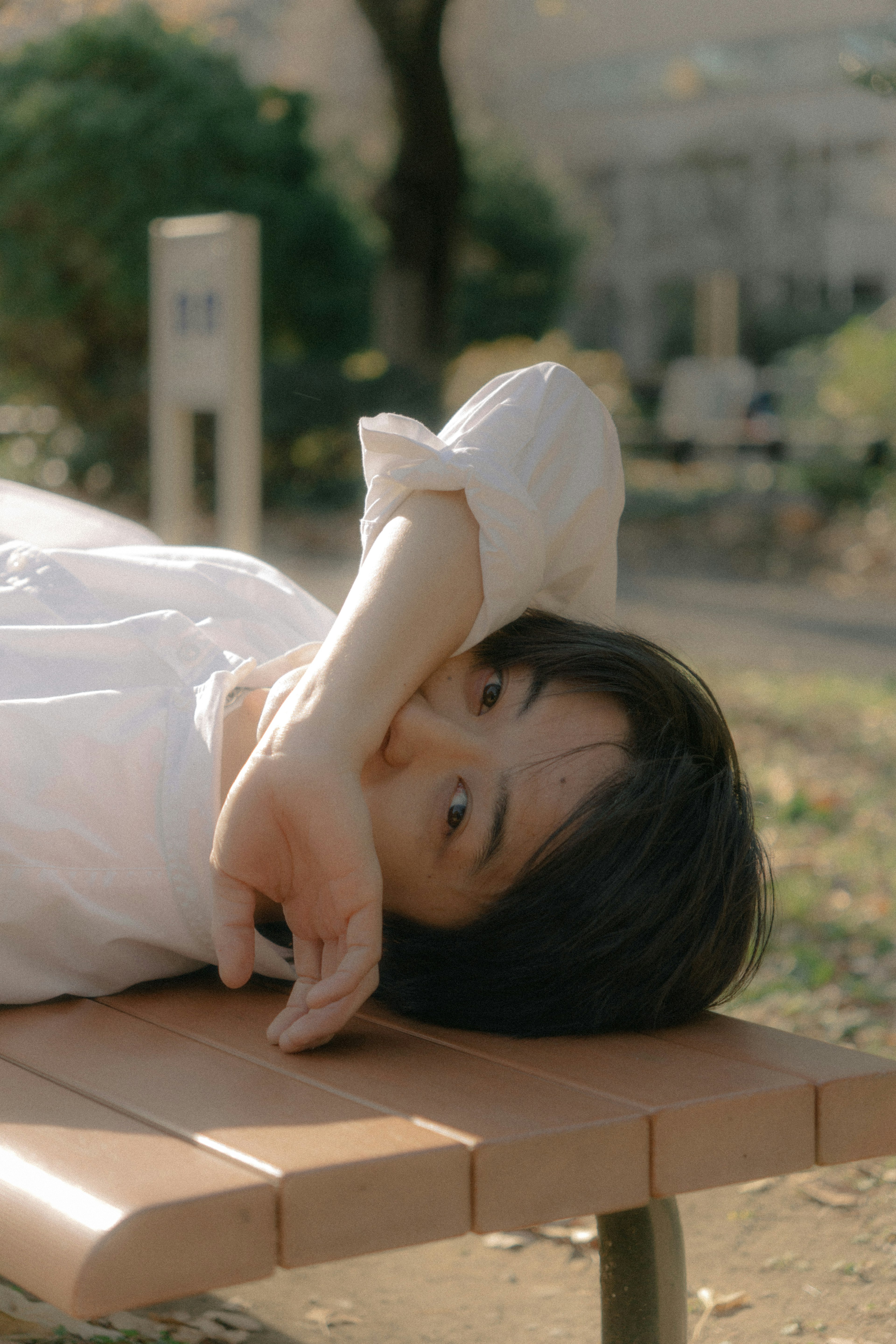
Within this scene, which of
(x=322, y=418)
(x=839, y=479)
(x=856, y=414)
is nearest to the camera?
(x=839, y=479)

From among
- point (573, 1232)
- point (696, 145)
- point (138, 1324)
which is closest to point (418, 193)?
point (573, 1232)

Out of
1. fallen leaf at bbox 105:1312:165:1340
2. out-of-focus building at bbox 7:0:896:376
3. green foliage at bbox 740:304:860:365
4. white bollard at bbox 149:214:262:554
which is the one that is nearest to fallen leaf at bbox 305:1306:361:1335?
fallen leaf at bbox 105:1312:165:1340

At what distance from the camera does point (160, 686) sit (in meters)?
1.87

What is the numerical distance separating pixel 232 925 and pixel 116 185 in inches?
451

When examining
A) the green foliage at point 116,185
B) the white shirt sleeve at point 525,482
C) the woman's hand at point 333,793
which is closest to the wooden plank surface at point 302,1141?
the woman's hand at point 333,793

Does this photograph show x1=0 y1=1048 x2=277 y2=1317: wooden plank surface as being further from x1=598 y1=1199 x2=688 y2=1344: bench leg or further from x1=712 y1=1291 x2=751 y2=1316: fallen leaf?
x1=712 y1=1291 x2=751 y2=1316: fallen leaf

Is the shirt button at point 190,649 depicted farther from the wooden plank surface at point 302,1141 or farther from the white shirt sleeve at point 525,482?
the wooden plank surface at point 302,1141

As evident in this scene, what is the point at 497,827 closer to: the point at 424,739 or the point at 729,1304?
the point at 424,739

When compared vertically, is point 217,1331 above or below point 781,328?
below

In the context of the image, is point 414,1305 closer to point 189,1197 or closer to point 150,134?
point 189,1197

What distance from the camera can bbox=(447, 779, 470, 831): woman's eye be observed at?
1573 millimetres

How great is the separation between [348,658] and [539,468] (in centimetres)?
43

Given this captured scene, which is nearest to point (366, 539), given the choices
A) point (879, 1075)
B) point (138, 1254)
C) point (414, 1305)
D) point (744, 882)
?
point (744, 882)

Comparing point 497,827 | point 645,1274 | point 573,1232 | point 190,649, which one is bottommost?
point 573,1232
